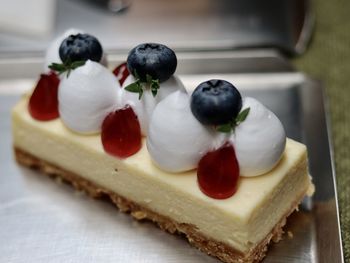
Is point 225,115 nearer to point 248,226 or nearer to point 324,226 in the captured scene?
point 248,226

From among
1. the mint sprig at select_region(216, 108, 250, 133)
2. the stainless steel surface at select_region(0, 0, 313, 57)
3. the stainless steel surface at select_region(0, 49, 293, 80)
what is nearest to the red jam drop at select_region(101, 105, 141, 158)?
the mint sprig at select_region(216, 108, 250, 133)

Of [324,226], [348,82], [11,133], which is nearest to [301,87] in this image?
[348,82]

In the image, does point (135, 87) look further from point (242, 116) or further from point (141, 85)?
point (242, 116)

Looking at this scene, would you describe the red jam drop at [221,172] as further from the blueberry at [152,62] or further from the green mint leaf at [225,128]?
the blueberry at [152,62]

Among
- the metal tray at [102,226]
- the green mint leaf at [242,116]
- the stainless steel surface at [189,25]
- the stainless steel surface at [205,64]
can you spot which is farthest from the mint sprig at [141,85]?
the stainless steel surface at [189,25]

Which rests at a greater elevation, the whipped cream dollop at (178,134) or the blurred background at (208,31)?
the whipped cream dollop at (178,134)

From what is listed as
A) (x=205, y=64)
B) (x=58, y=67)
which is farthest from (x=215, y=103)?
(x=205, y=64)
